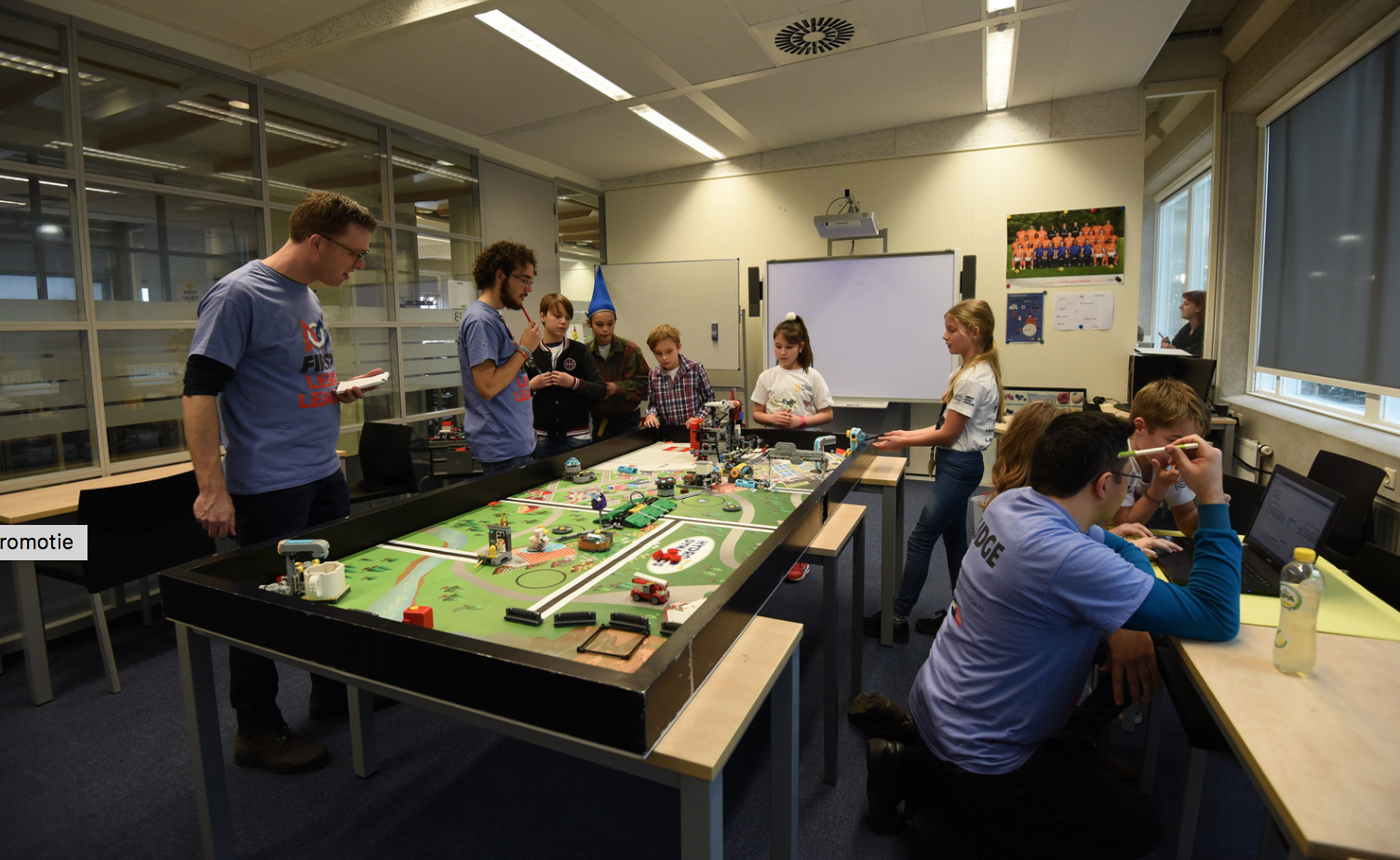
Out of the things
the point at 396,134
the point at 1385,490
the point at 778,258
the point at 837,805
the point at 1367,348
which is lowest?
the point at 837,805

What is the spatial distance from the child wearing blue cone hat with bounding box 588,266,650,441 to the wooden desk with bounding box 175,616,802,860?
2.33 metres

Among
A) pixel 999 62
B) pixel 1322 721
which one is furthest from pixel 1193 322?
pixel 1322 721

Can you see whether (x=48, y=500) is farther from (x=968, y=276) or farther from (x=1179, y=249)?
(x=1179, y=249)

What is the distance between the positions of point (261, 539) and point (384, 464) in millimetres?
1735

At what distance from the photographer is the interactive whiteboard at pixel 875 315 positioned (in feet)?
16.6

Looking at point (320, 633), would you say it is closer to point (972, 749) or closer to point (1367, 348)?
point (972, 749)

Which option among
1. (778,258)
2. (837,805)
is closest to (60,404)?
(837,805)

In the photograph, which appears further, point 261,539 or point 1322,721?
point 261,539

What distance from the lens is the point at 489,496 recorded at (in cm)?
201

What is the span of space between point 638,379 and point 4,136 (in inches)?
111

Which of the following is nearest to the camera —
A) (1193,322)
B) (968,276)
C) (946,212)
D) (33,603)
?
(33,603)

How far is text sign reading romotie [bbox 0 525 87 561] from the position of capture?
7.80 feet

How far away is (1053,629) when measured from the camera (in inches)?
51.4

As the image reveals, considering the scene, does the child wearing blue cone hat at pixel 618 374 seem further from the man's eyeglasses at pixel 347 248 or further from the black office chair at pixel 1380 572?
the black office chair at pixel 1380 572
